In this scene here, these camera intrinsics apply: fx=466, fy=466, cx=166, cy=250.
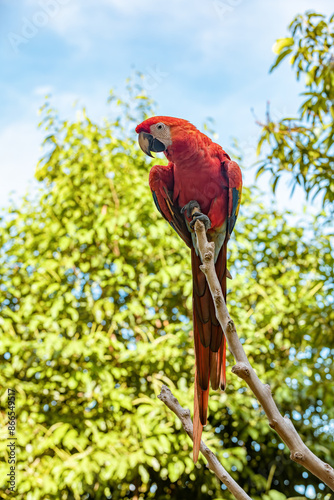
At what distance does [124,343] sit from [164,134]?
57.3 inches

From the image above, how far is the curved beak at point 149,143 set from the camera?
0.90 meters

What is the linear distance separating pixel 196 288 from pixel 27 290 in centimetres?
157

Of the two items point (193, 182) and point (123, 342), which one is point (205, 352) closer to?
point (193, 182)

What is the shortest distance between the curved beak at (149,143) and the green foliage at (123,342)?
1.11m

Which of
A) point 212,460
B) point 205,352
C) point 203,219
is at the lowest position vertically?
point 212,460

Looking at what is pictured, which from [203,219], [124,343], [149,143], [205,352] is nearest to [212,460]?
[205,352]

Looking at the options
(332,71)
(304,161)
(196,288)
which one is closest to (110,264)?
(304,161)

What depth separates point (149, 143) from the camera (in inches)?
35.6

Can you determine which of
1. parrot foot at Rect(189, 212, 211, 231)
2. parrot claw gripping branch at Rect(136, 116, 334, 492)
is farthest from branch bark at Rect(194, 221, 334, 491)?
parrot foot at Rect(189, 212, 211, 231)

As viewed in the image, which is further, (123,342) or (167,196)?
(123,342)

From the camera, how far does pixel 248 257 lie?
97.3 inches

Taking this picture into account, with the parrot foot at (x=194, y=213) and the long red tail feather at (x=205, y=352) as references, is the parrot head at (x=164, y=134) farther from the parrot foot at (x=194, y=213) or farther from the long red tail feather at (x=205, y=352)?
the long red tail feather at (x=205, y=352)

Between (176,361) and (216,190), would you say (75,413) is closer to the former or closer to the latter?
(176,361)

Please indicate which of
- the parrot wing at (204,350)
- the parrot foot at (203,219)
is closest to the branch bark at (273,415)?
the parrot wing at (204,350)
